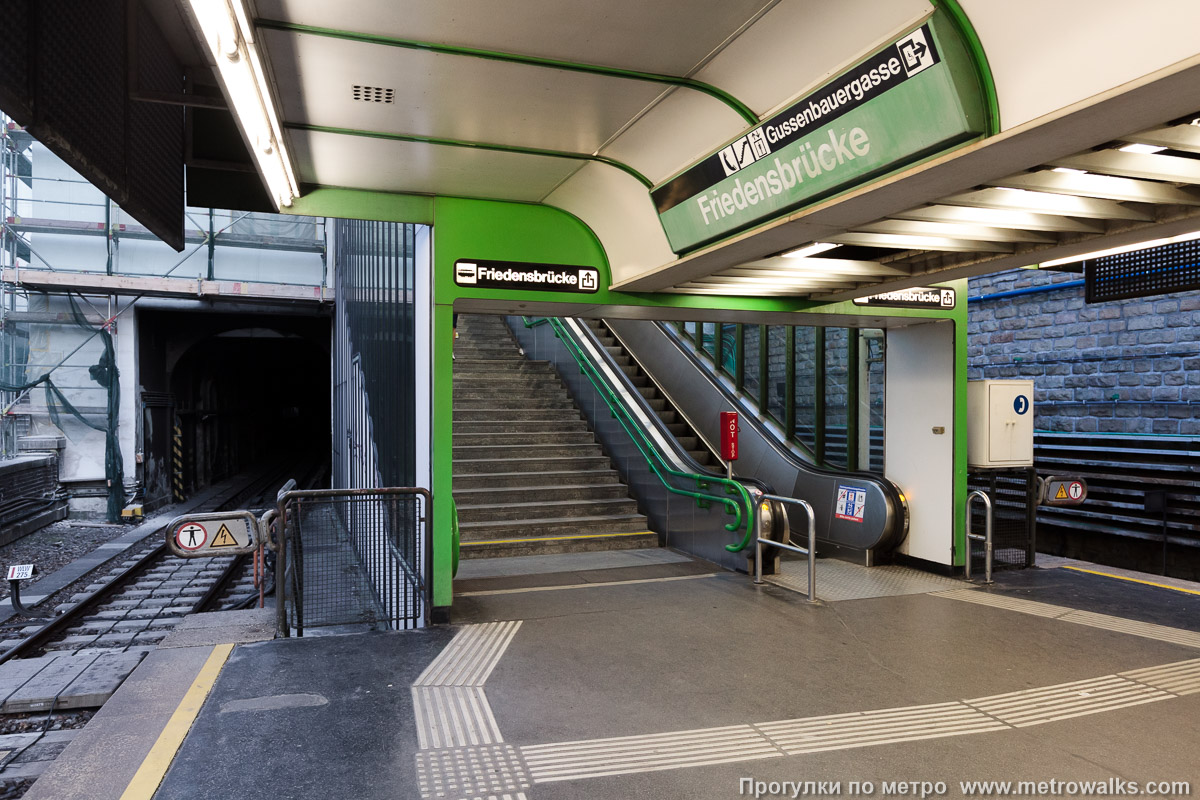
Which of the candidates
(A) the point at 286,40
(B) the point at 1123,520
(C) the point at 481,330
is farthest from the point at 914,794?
(C) the point at 481,330

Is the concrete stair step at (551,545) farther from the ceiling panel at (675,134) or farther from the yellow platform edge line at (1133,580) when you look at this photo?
the ceiling panel at (675,134)

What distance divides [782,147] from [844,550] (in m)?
5.55

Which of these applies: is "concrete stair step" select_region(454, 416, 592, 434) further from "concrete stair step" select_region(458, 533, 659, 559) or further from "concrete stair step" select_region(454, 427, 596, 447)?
"concrete stair step" select_region(458, 533, 659, 559)

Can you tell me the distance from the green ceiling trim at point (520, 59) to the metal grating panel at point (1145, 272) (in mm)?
3737

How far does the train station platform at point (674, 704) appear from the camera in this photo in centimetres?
330

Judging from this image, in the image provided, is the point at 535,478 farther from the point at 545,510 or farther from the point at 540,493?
the point at 545,510

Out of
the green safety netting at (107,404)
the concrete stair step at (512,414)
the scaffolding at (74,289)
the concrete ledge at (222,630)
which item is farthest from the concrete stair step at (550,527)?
the scaffolding at (74,289)

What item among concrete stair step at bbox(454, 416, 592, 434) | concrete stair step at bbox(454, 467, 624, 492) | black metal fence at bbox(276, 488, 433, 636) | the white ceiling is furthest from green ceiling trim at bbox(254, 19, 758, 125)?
concrete stair step at bbox(454, 416, 592, 434)

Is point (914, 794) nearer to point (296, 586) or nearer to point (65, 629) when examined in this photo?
point (296, 586)

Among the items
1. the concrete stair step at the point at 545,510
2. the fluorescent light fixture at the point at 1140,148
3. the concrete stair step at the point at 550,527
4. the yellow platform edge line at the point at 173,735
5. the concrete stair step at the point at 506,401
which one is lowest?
the yellow platform edge line at the point at 173,735

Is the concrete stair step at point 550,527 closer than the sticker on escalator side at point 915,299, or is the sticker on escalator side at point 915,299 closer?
the sticker on escalator side at point 915,299

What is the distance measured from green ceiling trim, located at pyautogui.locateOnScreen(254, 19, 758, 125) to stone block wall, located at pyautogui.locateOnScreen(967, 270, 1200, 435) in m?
6.67

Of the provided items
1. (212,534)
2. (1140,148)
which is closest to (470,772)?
(212,534)

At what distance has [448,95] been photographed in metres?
4.09
